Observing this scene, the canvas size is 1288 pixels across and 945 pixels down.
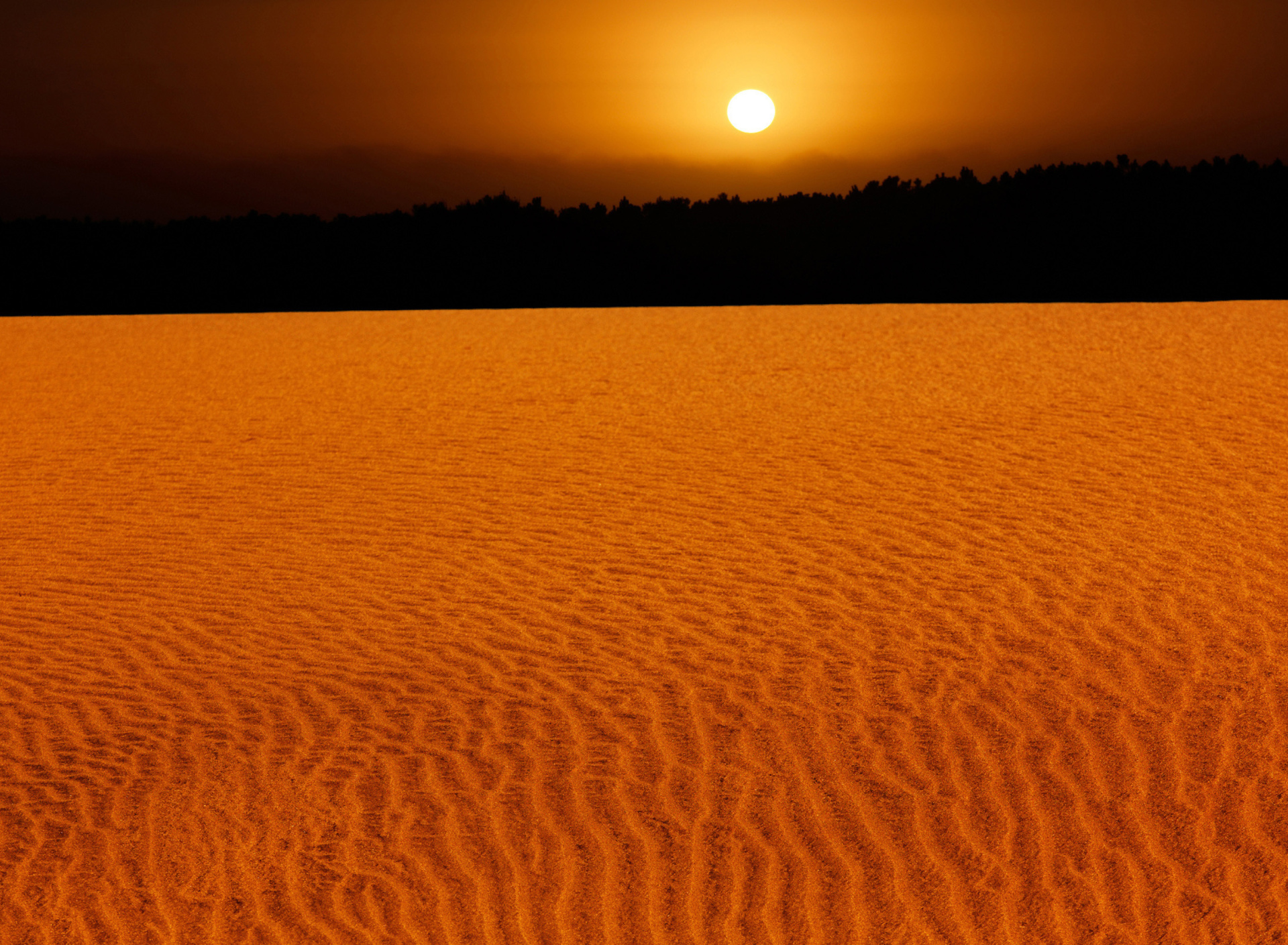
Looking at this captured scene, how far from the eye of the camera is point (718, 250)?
53.9 metres

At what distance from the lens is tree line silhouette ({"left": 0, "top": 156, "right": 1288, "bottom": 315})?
47.3m

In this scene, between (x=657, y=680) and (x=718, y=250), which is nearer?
(x=657, y=680)

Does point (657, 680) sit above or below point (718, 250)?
below

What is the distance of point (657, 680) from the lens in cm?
630

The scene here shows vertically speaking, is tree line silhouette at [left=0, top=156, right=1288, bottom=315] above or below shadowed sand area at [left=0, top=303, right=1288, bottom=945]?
above

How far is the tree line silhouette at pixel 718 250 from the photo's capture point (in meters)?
47.3

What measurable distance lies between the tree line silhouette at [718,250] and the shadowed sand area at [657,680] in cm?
3604

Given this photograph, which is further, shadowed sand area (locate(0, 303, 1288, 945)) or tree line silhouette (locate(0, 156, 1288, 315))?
tree line silhouette (locate(0, 156, 1288, 315))

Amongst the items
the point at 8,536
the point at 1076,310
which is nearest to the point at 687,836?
the point at 8,536

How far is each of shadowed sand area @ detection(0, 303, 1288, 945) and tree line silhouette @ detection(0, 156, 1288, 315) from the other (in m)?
36.0

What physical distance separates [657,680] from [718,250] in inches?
1927

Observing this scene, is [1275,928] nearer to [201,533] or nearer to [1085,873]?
[1085,873]

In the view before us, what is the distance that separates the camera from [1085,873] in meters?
4.32

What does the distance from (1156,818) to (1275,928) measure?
73 centimetres
